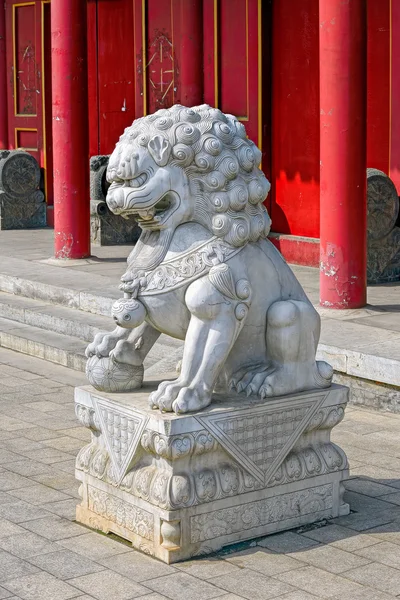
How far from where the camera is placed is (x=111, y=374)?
5078 mm

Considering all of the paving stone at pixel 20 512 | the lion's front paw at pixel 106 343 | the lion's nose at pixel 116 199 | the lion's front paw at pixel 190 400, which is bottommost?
the paving stone at pixel 20 512

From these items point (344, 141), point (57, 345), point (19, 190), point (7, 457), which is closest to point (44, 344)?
point (57, 345)

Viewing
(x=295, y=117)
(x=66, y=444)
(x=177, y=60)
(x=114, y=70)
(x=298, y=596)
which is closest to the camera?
(x=298, y=596)

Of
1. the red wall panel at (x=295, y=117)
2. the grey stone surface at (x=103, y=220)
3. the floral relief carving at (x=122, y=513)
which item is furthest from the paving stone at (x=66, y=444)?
the grey stone surface at (x=103, y=220)

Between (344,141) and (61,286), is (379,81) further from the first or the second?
(61,286)

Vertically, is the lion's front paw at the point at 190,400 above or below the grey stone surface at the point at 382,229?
below

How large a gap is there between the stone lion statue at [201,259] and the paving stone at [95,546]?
621 mm

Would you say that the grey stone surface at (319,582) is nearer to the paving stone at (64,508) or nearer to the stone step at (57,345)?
the paving stone at (64,508)

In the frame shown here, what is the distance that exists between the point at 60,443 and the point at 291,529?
5.89 ft

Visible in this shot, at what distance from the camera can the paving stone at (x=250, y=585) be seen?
438cm

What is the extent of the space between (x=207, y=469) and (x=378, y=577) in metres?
Answer: 0.81

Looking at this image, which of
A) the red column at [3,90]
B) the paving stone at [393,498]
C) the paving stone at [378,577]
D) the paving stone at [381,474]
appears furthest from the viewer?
the red column at [3,90]

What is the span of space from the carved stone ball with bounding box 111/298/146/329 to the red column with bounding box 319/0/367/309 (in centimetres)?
363

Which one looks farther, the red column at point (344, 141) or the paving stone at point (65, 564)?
the red column at point (344, 141)
